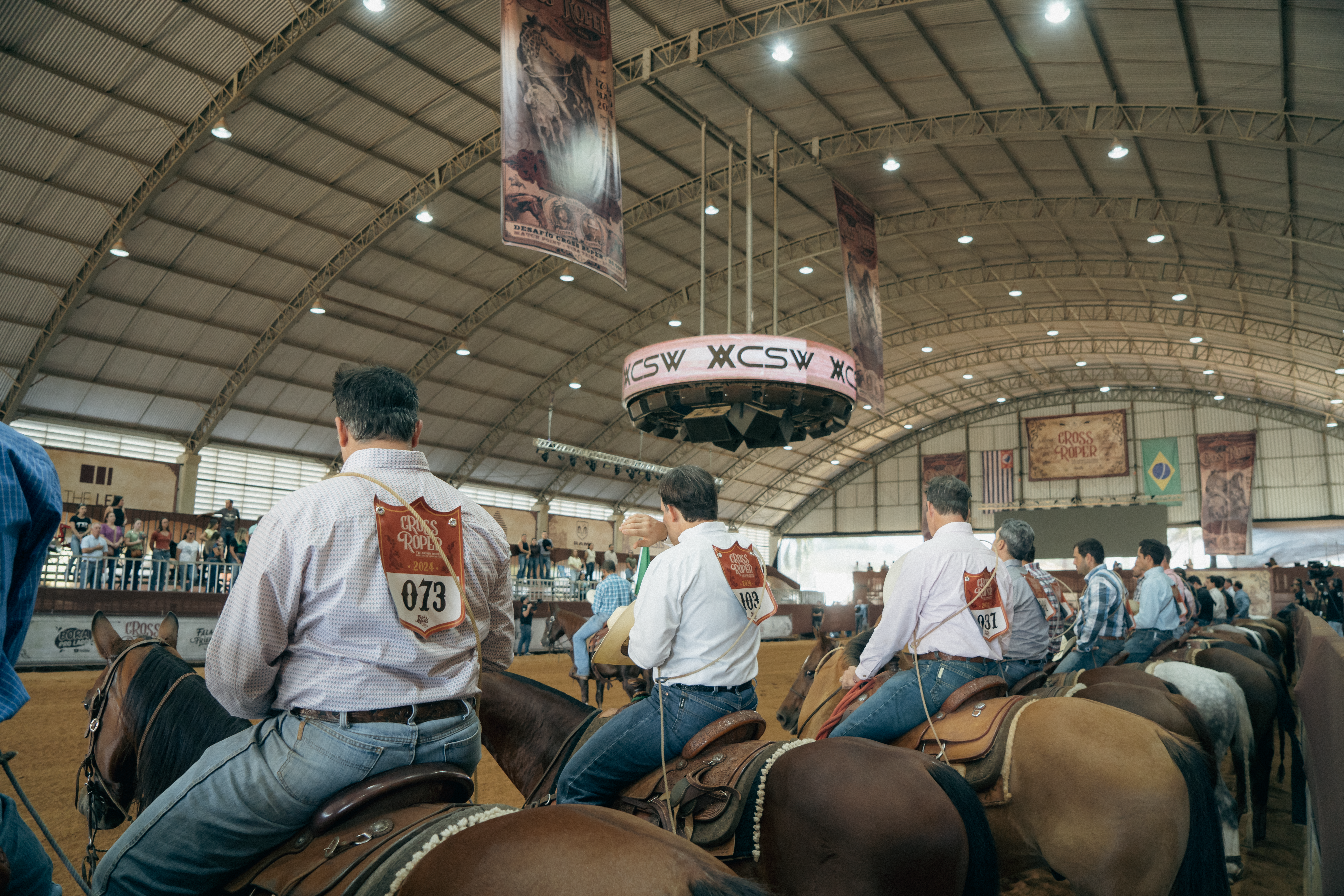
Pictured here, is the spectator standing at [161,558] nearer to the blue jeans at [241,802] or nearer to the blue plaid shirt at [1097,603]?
the blue plaid shirt at [1097,603]

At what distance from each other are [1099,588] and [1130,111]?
14406 millimetres

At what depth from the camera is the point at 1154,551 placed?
759cm

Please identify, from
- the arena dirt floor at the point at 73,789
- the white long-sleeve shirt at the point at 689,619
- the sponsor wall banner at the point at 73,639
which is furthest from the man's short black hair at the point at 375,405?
the sponsor wall banner at the point at 73,639

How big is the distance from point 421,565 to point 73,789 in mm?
5945

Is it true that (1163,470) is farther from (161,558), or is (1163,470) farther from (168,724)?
(168,724)

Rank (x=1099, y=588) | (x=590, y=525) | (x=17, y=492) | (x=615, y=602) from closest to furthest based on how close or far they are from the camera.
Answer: (x=17, y=492)
(x=1099, y=588)
(x=615, y=602)
(x=590, y=525)

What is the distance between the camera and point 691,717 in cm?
300

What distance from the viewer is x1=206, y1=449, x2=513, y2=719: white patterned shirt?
1.80 meters

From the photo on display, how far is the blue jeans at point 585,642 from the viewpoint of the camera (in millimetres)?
9555

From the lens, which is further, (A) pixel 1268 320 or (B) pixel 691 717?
(A) pixel 1268 320

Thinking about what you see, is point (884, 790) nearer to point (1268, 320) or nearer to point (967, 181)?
point (967, 181)

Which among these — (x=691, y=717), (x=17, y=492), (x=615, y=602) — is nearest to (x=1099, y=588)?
(x=691, y=717)

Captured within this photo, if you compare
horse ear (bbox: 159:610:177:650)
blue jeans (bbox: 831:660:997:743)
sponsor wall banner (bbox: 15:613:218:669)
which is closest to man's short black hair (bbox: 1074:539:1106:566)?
blue jeans (bbox: 831:660:997:743)

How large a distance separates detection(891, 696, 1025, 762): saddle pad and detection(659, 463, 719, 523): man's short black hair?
4.11 feet
